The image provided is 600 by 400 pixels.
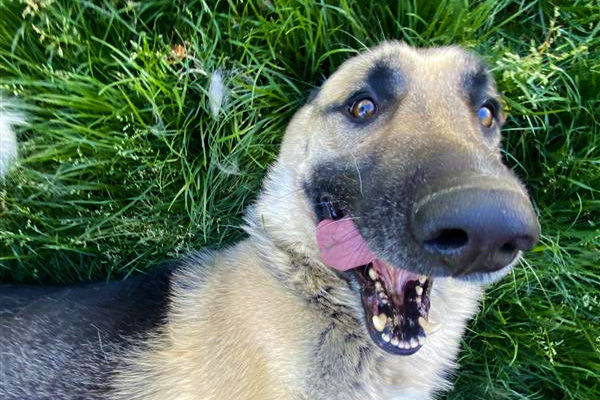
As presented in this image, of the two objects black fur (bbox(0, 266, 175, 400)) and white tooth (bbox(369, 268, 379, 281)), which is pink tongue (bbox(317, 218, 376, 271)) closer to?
white tooth (bbox(369, 268, 379, 281))

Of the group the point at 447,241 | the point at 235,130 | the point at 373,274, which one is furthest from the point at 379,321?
the point at 235,130

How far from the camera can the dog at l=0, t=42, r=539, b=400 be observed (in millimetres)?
2332

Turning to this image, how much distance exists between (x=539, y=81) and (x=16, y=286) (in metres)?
3.23

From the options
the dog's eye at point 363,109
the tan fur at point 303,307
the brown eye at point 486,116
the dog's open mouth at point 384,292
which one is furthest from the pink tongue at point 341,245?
the brown eye at point 486,116

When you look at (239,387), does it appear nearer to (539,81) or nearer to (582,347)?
(582,347)

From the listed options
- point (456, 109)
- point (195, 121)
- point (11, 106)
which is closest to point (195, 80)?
point (195, 121)

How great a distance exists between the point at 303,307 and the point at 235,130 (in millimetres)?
1236

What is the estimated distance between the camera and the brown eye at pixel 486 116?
8.70 feet

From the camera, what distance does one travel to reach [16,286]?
10.1ft

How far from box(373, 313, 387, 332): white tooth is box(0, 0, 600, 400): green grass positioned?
114 centimetres

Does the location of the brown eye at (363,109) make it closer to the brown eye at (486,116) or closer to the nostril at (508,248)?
the brown eye at (486,116)

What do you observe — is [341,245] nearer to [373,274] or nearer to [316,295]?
[373,274]

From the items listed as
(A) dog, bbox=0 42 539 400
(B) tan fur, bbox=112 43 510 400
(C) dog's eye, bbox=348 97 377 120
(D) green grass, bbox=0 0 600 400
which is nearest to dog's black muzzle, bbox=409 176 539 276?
(A) dog, bbox=0 42 539 400

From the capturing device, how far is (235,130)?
131 inches
